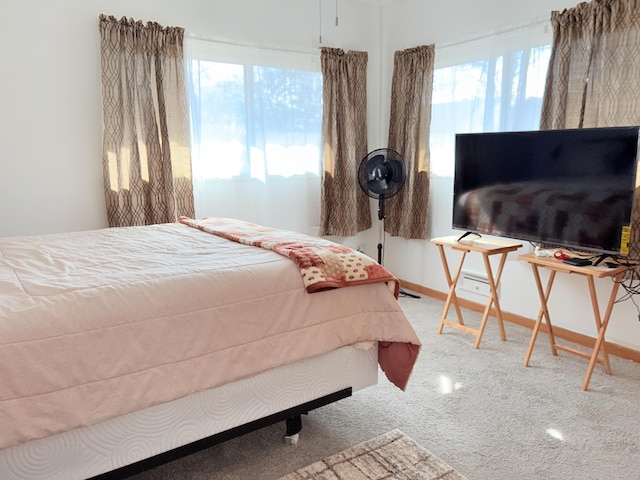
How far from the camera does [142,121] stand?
3406mm

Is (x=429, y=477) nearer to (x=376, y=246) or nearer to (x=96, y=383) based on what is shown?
(x=96, y=383)

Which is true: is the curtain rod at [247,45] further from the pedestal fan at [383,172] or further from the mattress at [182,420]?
the mattress at [182,420]

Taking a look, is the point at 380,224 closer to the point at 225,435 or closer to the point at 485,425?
the point at 485,425

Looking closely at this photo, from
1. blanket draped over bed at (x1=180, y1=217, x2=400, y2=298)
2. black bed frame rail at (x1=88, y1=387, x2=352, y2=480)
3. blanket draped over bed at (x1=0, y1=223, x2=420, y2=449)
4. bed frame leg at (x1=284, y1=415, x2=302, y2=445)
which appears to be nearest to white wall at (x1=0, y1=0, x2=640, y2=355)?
blanket draped over bed at (x1=0, y1=223, x2=420, y2=449)

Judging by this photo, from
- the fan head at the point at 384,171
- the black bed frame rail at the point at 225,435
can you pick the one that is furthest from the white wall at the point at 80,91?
the black bed frame rail at the point at 225,435

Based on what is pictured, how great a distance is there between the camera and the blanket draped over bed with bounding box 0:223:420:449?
4.42ft

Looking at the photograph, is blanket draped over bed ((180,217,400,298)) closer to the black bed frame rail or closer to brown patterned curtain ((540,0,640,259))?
the black bed frame rail

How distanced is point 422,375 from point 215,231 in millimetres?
1418

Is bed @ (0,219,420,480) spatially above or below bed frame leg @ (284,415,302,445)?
above

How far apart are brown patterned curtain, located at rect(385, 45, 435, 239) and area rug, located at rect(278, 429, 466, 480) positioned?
2446 mm

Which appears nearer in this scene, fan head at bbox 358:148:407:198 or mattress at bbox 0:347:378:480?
mattress at bbox 0:347:378:480

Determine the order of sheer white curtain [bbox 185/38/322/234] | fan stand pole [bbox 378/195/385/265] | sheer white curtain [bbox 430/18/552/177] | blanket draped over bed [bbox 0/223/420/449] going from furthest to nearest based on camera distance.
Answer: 1. fan stand pole [bbox 378/195/385/265]
2. sheer white curtain [bbox 185/38/322/234]
3. sheer white curtain [bbox 430/18/552/177]
4. blanket draped over bed [bbox 0/223/420/449]

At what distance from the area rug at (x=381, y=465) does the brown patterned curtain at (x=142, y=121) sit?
2267mm

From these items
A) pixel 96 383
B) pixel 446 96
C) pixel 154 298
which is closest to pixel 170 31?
pixel 446 96
